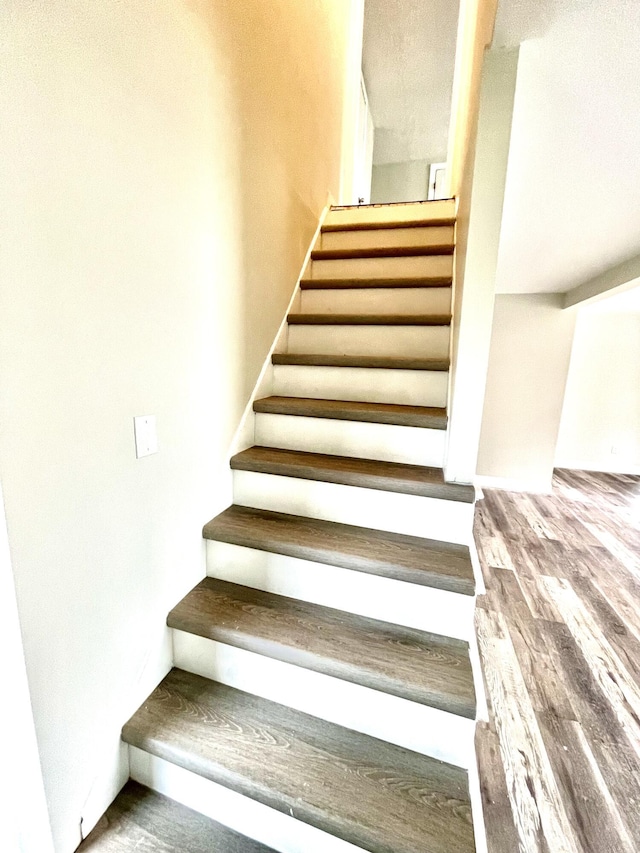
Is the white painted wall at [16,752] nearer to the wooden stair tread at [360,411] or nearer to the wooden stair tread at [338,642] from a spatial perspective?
the wooden stair tread at [338,642]

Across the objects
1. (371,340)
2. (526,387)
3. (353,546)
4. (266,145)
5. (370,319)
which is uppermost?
(266,145)

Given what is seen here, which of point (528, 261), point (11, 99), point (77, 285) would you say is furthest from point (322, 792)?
point (528, 261)

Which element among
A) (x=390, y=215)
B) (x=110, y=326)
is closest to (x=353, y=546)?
(x=110, y=326)

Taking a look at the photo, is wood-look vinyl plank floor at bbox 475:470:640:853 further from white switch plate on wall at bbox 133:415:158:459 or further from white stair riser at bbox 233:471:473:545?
white switch plate on wall at bbox 133:415:158:459

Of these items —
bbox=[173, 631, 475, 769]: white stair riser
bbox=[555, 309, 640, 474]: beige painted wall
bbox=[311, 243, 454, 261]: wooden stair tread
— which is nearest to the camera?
bbox=[173, 631, 475, 769]: white stair riser

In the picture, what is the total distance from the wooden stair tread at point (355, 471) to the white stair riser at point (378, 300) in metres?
0.99

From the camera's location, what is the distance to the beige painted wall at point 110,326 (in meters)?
0.73

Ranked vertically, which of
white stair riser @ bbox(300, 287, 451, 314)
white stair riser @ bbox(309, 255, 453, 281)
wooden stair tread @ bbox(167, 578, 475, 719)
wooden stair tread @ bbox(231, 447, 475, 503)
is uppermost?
white stair riser @ bbox(309, 255, 453, 281)

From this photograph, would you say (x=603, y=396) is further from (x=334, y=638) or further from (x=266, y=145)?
(x=334, y=638)

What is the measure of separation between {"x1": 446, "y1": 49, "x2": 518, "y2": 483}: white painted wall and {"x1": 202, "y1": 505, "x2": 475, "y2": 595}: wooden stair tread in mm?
300

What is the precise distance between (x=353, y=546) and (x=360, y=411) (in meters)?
0.59

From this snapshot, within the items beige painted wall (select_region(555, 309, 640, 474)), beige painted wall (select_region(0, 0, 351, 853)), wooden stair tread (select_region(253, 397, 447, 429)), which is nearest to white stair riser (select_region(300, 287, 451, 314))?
wooden stair tread (select_region(253, 397, 447, 429))

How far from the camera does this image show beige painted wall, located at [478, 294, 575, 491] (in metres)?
3.88

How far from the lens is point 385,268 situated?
232 cm
